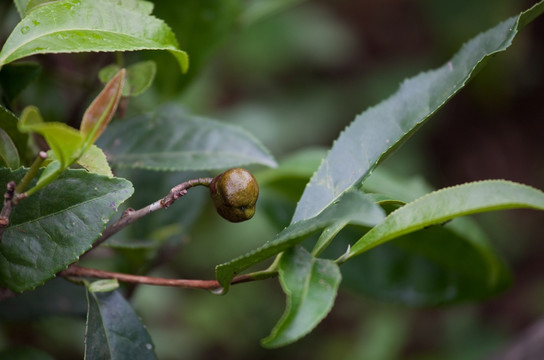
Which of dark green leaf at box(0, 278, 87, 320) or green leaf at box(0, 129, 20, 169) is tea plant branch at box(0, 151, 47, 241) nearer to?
green leaf at box(0, 129, 20, 169)

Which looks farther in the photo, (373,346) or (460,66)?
(373,346)

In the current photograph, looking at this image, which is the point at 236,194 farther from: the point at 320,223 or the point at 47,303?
the point at 47,303

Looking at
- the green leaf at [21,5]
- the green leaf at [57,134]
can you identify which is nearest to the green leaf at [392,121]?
the green leaf at [57,134]

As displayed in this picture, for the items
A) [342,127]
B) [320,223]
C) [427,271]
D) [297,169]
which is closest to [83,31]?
[320,223]

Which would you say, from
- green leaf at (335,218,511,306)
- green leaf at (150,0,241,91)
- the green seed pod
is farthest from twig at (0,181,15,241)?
green leaf at (335,218,511,306)

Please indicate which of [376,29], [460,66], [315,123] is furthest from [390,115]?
[376,29]

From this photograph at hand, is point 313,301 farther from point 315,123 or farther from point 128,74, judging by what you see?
point 315,123
